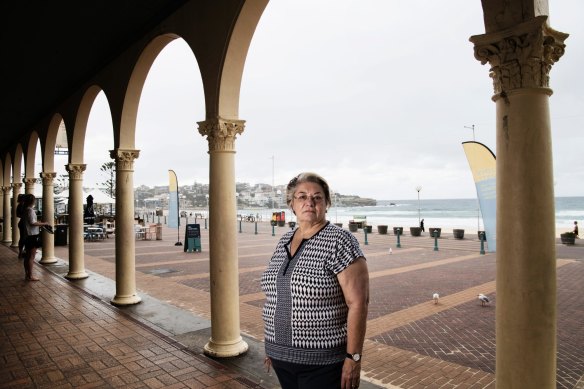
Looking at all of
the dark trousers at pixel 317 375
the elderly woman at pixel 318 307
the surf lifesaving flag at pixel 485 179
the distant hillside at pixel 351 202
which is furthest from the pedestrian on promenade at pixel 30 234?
the distant hillside at pixel 351 202

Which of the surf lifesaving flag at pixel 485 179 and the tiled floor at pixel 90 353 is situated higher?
the surf lifesaving flag at pixel 485 179

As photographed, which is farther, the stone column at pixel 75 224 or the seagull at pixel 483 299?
the stone column at pixel 75 224

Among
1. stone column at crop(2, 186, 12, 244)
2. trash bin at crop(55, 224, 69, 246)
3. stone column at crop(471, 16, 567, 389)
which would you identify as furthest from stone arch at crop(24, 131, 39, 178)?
stone column at crop(471, 16, 567, 389)

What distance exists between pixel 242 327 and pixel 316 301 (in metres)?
4.37

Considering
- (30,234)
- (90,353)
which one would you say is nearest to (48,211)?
(30,234)

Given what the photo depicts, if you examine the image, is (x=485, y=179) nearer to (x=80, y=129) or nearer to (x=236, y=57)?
(x=236, y=57)

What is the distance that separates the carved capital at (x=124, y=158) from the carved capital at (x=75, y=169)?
2.99m

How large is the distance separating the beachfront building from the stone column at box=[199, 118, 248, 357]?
0.04ft

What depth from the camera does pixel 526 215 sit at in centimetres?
223

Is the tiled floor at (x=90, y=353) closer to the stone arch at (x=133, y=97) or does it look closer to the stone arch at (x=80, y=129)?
the stone arch at (x=133, y=97)

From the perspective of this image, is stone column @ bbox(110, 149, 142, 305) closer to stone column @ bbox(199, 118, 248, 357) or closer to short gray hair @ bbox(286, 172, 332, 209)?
stone column @ bbox(199, 118, 248, 357)

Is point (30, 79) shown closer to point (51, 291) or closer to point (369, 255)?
point (51, 291)

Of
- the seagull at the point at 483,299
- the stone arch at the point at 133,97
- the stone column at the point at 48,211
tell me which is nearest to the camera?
the stone arch at the point at 133,97

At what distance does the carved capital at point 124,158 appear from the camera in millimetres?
7008
